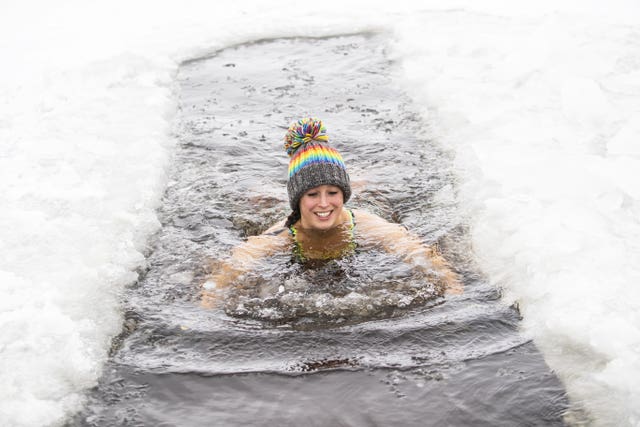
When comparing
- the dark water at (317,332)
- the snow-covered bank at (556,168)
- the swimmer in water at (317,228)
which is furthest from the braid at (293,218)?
the snow-covered bank at (556,168)

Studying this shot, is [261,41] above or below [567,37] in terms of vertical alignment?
above

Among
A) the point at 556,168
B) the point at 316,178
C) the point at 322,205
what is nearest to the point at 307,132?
the point at 316,178

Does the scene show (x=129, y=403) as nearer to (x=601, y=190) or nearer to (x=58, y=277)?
(x=58, y=277)

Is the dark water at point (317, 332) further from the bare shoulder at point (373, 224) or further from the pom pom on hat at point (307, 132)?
the pom pom on hat at point (307, 132)

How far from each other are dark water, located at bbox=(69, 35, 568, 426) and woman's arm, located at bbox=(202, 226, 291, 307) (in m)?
0.11

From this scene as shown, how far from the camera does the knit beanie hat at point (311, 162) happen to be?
16.2 feet

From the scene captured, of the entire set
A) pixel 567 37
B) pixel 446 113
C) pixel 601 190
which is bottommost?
pixel 601 190

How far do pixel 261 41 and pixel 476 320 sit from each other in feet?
25.4

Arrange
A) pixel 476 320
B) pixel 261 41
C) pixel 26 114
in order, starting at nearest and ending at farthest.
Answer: pixel 476 320, pixel 26 114, pixel 261 41

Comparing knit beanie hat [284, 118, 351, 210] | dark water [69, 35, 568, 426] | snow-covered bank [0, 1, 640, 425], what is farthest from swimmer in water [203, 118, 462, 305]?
snow-covered bank [0, 1, 640, 425]

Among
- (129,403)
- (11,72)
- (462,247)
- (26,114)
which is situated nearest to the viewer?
(129,403)

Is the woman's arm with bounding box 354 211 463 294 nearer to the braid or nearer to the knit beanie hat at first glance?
the knit beanie hat

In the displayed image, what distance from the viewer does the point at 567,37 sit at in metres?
8.79

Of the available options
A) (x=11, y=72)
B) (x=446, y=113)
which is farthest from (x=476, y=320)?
(x=11, y=72)
